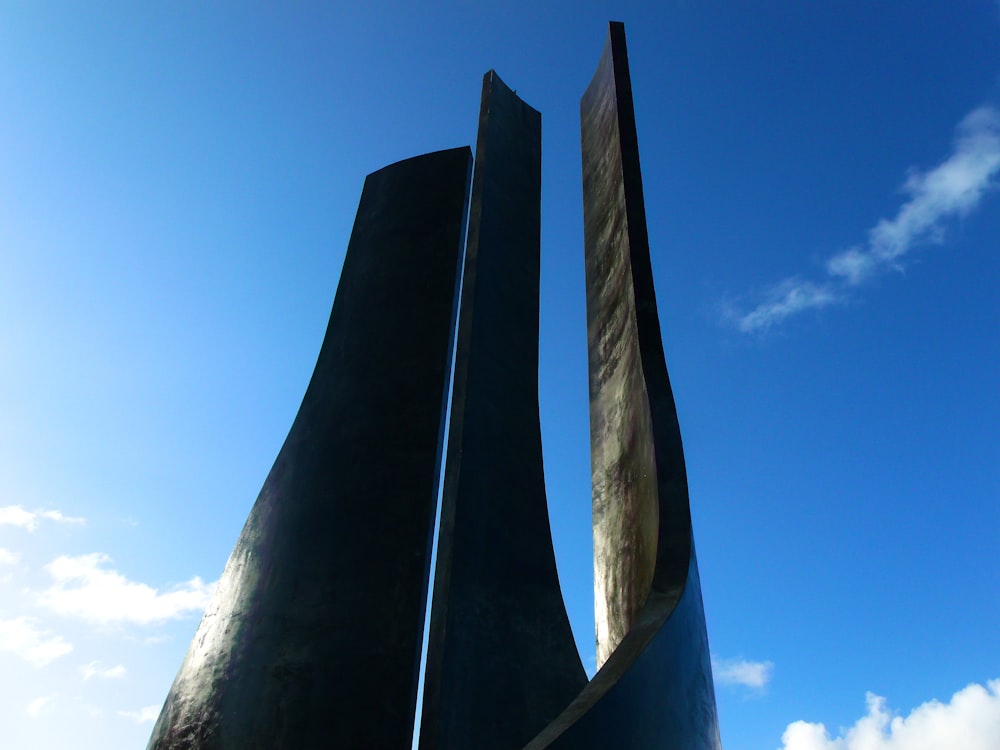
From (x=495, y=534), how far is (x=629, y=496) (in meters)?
0.83

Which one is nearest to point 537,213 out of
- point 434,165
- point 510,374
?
point 434,165

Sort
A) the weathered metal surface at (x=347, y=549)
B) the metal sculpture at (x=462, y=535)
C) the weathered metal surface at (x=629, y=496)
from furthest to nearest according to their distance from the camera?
the weathered metal surface at (x=347, y=549)
the metal sculpture at (x=462, y=535)
the weathered metal surface at (x=629, y=496)

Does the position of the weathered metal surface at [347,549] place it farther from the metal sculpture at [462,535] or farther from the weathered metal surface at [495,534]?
the weathered metal surface at [495,534]

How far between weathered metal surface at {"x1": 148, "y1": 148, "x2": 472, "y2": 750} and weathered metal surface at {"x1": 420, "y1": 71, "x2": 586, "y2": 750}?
240 mm

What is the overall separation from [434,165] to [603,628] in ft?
13.6

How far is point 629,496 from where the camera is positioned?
482 cm

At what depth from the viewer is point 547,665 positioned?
15.3 feet

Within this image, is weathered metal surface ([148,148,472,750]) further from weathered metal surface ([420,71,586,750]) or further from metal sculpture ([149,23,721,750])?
weathered metal surface ([420,71,586,750])

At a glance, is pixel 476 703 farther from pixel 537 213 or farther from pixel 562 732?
pixel 537 213

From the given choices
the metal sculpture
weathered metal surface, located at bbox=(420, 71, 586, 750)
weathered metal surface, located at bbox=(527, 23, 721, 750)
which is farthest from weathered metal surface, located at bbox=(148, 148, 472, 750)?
weathered metal surface, located at bbox=(527, 23, 721, 750)

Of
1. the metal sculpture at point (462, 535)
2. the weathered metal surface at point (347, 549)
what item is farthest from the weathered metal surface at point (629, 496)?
the weathered metal surface at point (347, 549)

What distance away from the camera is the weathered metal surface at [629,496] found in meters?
3.14

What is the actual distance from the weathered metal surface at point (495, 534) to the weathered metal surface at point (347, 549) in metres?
0.24

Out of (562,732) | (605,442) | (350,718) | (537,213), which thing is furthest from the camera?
(537,213)
